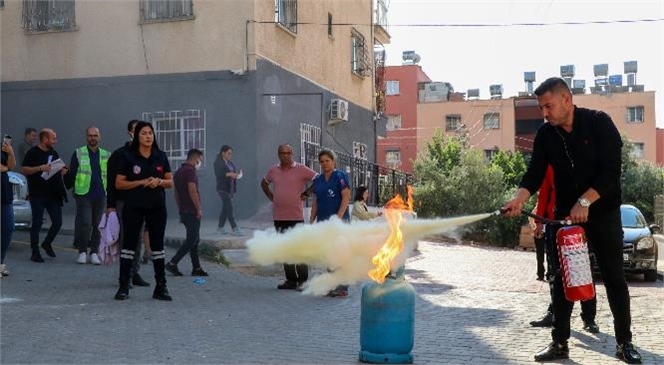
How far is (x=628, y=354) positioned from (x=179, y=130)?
13153 mm

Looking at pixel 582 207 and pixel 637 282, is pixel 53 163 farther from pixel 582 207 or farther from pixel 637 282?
pixel 637 282

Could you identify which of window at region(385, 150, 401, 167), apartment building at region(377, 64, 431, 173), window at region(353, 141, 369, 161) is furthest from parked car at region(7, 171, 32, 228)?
apartment building at region(377, 64, 431, 173)

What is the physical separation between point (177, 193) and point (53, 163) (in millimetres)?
1895

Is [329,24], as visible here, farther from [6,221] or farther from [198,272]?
[6,221]

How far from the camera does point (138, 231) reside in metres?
8.39

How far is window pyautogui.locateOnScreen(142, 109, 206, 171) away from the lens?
1708 centimetres

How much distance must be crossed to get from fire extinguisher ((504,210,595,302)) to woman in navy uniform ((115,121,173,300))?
449cm

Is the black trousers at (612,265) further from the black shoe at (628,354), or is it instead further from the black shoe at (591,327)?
the black shoe at (591,327)

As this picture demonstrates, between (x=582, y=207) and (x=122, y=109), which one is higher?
(x=122, y=109)

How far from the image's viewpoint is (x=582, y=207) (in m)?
5.49

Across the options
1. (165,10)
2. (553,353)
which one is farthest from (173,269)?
(165,10)

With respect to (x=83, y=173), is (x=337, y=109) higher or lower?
higher

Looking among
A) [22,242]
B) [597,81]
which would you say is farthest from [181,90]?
[597,81]

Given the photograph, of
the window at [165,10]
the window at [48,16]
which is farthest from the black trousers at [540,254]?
the window at [48,16]
